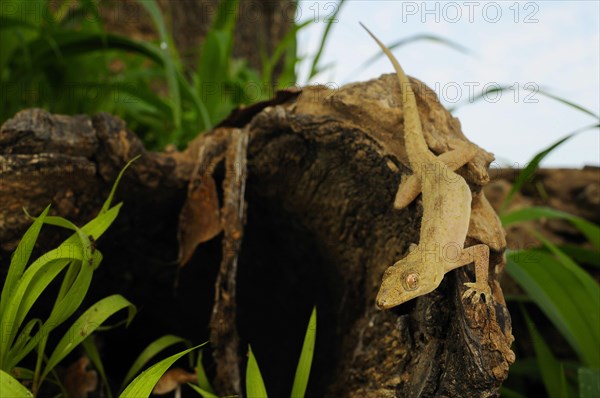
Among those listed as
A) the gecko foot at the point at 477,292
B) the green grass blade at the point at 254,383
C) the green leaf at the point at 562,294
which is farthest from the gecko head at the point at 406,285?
the green leaf at the point at 562,294

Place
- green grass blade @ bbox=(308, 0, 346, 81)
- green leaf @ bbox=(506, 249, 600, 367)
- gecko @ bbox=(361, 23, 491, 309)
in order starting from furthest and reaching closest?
green grass blade @ bbox=(308, 0, 346, 81) → green leaf @ bbox=(506, 249, 600, 367) → gecko @ bbox=(361, 23, 491, 309)

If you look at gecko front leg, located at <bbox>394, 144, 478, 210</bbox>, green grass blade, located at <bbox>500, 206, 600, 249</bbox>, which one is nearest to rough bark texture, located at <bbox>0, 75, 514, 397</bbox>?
gecko front leg, located at <bbox>394, 144, 478, 210</bbox>

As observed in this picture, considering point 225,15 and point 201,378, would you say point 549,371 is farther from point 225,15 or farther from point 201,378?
point 225,15

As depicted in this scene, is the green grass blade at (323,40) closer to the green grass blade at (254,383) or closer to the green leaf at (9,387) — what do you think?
the green grass blade at (254,383)

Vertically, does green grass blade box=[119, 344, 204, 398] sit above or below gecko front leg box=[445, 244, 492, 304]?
below

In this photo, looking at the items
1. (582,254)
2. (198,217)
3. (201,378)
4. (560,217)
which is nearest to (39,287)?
(201,378)

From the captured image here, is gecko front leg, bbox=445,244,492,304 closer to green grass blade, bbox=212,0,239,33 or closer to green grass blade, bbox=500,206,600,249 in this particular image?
green grass blade, bbox=500,206,600,249

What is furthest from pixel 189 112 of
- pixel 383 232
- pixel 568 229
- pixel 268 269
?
pixel 568 229
